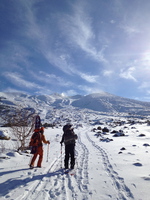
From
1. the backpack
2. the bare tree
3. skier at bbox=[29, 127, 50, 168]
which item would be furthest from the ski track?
Result: the bare tree

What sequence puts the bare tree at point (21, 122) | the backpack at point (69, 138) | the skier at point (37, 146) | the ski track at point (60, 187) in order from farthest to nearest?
the bare tree at point (21, 122) < the backpack at point (69, 138) < the skier at point (37, 146) < the ski track at point (60, 187)

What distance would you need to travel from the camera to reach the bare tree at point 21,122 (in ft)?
31.9

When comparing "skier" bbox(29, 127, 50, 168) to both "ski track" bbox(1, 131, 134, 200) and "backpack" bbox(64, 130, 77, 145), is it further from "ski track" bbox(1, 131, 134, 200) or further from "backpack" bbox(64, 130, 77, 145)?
"backpack" bbox(64, 130, 77, 145)

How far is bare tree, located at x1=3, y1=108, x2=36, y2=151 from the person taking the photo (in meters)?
9.71

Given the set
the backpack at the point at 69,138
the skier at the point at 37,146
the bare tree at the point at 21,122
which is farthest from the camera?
the bare tree at the point at 21,122

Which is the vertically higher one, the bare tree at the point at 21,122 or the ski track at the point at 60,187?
the bare tree at the point at 21,122

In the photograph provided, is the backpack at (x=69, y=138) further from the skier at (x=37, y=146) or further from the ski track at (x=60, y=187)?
the ski track at (x=60, y=187)

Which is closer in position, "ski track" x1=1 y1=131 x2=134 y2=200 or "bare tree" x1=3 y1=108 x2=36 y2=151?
"ski track" x1=1 y1=131 x2=134 y2=200

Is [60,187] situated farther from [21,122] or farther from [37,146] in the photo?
[21,122]

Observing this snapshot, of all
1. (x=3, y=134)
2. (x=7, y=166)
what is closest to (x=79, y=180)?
(x=7, y=166)

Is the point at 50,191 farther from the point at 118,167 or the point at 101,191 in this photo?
the point at 118,167

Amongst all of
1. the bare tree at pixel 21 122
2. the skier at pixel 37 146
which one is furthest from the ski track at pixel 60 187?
the bare tree at pixel 21 122

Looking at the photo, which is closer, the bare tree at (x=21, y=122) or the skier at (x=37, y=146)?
the skier at (x=37, y=146)

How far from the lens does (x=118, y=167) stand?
6285 mm
